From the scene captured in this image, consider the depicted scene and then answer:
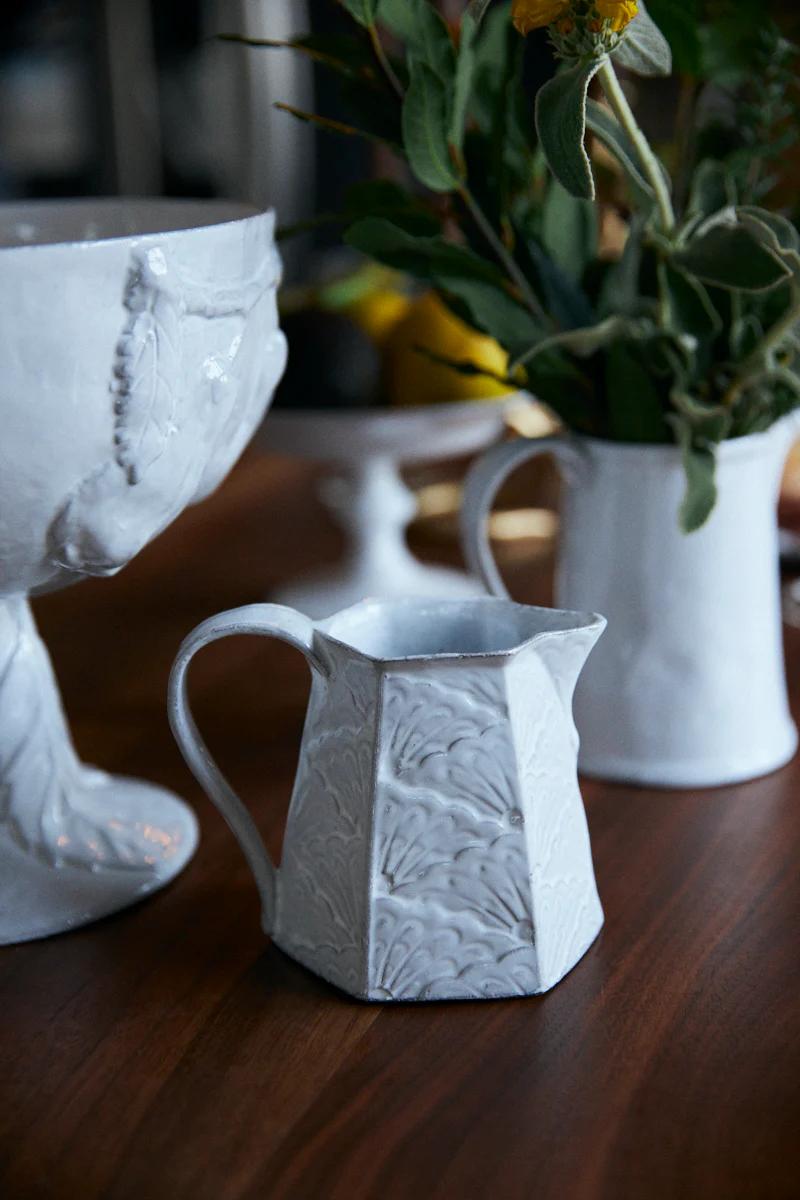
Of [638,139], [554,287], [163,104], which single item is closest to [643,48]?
[638,139]

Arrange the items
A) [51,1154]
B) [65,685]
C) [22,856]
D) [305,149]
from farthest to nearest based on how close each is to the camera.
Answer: [305,149]
[65,685]
[22,856]
[51,1154]

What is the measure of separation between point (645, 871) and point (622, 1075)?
4.7 inches

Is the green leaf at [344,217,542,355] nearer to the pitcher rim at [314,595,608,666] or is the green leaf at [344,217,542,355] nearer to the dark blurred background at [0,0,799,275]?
the pitcher rim at [314,595,608,666]

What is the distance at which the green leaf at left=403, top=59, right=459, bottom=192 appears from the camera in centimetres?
47

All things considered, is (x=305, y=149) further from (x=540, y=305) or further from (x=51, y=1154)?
(x=51, y=1154)

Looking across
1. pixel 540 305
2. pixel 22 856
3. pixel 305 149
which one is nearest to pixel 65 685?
pixel 22 856

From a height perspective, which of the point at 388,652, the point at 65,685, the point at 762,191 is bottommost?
the point at 65,685

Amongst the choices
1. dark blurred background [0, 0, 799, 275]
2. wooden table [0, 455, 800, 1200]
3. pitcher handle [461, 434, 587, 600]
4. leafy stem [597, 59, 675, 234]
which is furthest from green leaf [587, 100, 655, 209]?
dark blurred background [0, 0, 799, 275]

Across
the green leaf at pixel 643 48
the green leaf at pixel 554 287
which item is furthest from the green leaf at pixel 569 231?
the green leaf at pixel 643 48

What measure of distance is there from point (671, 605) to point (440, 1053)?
8.7 inches

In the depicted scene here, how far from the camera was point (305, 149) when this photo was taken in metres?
2.64

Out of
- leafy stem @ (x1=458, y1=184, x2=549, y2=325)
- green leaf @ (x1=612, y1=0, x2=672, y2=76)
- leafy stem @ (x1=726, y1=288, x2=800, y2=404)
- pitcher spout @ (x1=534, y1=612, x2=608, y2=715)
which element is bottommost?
pitcher spout @ (x1=534, y1=612, x2=608, y2=715)

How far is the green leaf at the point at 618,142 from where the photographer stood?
0.44 metres

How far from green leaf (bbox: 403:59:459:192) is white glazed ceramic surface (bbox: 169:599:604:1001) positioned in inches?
6.8
